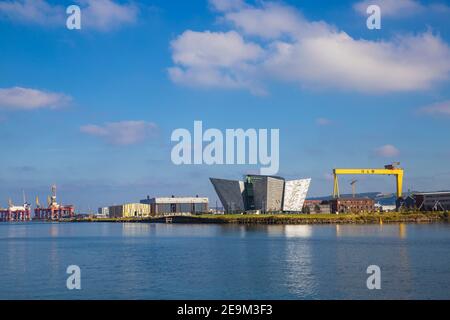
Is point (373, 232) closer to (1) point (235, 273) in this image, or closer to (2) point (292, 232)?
(2) point (292, 232)

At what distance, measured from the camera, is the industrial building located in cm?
12575

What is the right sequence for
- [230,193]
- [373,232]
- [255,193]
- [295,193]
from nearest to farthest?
[373,232] → [230,193] → [255,193] → [295,193]

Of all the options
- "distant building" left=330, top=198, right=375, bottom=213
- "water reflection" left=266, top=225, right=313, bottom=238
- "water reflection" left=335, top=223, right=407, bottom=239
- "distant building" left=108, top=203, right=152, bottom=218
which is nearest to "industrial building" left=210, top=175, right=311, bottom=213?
"distant building" left=330, top=198, right=375, bottom=213

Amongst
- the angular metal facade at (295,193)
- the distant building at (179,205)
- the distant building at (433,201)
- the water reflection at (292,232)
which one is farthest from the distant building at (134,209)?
the water reflection at (292,232)

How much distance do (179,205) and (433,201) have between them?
79046 millimetres

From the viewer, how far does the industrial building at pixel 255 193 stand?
413ft

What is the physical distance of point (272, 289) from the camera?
23750mm

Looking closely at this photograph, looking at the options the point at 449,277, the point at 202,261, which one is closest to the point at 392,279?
the point at 449,277

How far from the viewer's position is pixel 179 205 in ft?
574

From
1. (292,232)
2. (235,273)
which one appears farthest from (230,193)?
(235,273)

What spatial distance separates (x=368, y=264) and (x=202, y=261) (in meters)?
10.1

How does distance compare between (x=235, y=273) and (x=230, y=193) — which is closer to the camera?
(x=235, y=273)

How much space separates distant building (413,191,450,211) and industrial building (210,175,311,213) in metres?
30.6

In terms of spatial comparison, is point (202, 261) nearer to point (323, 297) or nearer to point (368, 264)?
point (368, 264)
